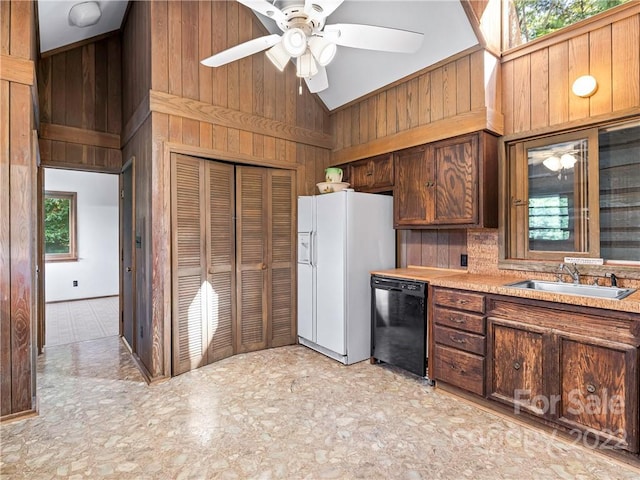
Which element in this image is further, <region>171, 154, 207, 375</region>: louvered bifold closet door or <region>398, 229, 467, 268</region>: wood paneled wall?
<region>398, 229, 467, 268</region>: wood paneled wall

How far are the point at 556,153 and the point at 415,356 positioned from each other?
6.49ft

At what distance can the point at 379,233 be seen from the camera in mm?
3609

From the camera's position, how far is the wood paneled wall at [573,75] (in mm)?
2375

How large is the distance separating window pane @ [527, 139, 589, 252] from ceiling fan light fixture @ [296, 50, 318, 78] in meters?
1.91

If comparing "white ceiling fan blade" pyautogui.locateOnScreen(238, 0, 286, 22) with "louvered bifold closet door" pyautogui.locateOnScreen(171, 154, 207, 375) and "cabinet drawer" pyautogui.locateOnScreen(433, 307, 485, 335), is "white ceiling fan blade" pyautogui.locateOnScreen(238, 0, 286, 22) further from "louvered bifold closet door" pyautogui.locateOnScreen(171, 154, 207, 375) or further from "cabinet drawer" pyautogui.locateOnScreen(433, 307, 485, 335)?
"cabinet drawer" pyautogui.locateOnScreen(433, 307, 485, 335)

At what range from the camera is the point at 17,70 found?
2.40 m

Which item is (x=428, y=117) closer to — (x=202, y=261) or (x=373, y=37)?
(x=373, y=37)

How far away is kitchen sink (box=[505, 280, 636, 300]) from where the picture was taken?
89.9 inches

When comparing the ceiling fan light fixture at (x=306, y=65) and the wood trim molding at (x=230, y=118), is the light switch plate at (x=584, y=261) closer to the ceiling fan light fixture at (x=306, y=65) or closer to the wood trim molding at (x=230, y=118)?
the ceiling fan light fixture at (x=306, y=65)

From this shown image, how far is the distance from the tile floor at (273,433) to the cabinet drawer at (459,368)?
15cm

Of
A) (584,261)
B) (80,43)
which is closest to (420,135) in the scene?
(584,261)

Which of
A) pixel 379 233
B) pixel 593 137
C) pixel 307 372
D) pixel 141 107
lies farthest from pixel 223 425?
pixel 593 137

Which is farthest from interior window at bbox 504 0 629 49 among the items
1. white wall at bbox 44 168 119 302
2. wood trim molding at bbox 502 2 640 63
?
white wall at bbox 44 168 119 302

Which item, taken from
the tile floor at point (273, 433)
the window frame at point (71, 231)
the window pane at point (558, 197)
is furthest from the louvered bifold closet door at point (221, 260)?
the window frame at point (71, 231)
